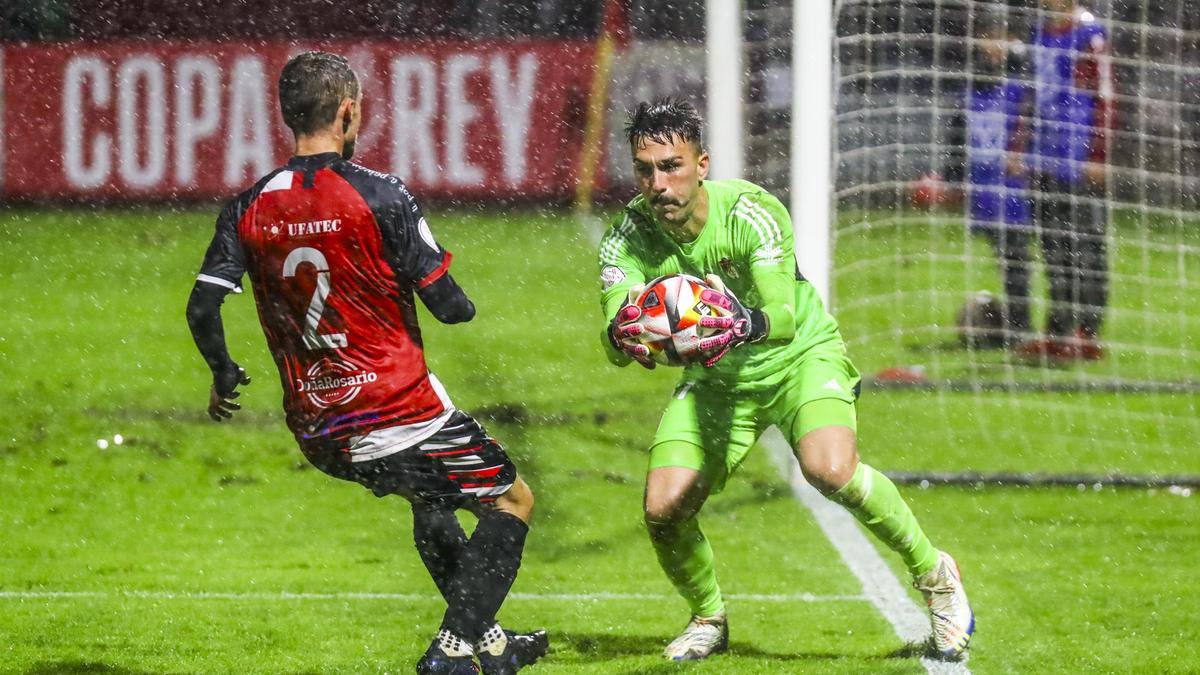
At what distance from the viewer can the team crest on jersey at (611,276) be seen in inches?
222

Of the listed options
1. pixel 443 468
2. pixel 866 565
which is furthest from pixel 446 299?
pixel 866 565

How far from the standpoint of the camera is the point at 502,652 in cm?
522

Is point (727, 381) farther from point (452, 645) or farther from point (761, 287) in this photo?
point (452, 645)

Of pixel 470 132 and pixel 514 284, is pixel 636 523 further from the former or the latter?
pixel 470 132

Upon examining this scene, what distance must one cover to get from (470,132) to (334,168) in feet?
39.6

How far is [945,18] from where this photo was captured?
41.4 ft

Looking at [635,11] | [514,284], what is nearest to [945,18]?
[514,284]

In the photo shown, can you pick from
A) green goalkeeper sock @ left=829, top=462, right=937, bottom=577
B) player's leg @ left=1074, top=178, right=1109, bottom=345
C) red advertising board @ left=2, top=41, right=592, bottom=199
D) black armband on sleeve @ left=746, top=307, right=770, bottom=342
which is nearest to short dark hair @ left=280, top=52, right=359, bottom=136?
black armband on sleeve @ left=746, top=307, right=770, bottom=342

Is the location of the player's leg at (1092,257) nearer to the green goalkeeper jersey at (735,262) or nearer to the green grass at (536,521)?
the green grass at (536,521)

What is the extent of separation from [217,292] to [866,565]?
3418 millimetres

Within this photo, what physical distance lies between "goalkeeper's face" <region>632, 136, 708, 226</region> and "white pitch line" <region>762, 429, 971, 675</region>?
1729mm

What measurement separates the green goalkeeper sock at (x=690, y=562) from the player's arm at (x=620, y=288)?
61 cm

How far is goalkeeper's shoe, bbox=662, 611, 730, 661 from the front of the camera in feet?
19.1

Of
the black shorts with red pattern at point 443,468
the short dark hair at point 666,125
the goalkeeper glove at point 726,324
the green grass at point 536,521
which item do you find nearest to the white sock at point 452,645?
the black shorts with red pattern at point 443,468
